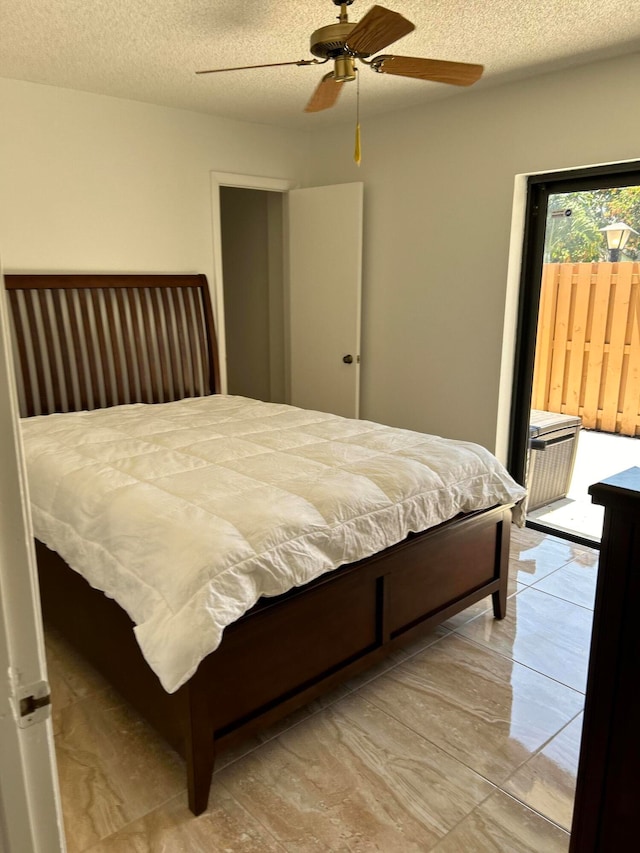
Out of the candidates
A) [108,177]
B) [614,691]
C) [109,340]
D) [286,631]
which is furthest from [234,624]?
[108,177]

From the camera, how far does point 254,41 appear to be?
3.02 meters

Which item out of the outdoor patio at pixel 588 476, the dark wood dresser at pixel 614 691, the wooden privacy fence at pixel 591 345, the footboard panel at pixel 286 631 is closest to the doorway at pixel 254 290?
the wooden privacy fence at pixel 591 345

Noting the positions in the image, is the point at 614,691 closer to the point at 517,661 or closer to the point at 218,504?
the point at 218,504

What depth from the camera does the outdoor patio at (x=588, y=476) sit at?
3902mm

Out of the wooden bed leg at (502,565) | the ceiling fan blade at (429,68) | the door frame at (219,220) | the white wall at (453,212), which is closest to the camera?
the ceiling fan blade at (429,68)

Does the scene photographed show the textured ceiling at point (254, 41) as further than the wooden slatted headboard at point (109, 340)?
No

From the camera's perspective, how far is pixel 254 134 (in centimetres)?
462

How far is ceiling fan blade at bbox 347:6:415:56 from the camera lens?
2.05m

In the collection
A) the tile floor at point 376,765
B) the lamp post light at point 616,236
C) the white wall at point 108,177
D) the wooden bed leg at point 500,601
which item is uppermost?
the white wall at point 108,177

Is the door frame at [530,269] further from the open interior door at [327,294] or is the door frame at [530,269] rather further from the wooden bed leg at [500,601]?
the wooden bed leg at [500,601]

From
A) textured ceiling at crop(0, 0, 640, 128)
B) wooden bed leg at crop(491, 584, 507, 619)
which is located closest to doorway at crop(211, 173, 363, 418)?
textured ceiling at crop(0, 0, 640, 128)

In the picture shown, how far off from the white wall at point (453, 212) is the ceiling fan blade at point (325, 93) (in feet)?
3.24

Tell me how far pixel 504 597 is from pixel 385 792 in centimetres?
125

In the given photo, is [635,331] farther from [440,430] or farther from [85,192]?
[85,192]
